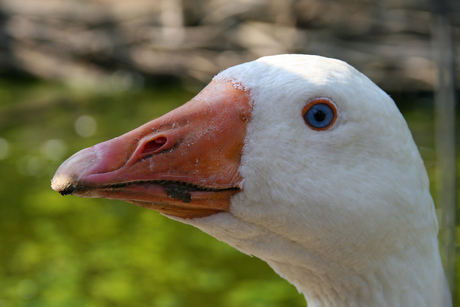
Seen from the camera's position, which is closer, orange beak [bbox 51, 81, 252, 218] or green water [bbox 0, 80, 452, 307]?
orange beak [bbox 51, 81, 252, 218]

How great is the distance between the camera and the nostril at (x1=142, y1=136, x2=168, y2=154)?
1.85m

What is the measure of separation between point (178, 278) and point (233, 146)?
10.7ft

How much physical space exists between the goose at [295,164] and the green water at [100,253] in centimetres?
278

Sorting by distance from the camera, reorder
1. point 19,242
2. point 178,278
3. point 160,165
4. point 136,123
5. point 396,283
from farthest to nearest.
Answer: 1. point 136,123
2. point 19,242
3. point 178,278
4. point 396,283
5. point 160,165

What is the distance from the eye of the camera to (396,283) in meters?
1.98

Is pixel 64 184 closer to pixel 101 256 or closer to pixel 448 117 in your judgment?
pixel 448 117

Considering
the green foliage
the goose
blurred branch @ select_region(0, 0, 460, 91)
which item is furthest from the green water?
the goose

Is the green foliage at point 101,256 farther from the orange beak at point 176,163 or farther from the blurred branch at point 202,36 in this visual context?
the orange beak at point 176,163

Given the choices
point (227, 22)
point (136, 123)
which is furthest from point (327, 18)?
point (136, 123)

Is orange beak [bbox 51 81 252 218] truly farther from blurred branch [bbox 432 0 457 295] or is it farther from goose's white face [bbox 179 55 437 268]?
blurred branch [bbox 432 0 457 295]

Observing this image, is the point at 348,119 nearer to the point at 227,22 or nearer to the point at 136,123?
the point at 136,123

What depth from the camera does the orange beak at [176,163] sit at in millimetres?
1783

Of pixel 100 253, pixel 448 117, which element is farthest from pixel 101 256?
pixel 448 117

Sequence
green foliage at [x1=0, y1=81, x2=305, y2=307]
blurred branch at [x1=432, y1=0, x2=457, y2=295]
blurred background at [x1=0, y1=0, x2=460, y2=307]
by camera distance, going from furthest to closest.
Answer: blurred background at [x1=0, y1=0, x2=460, y2=307], green foliage at [x1=0, y1=81, x2=305, y2=307], blurred branch at [x1=432, y1=0, x2=457, y2=295]
